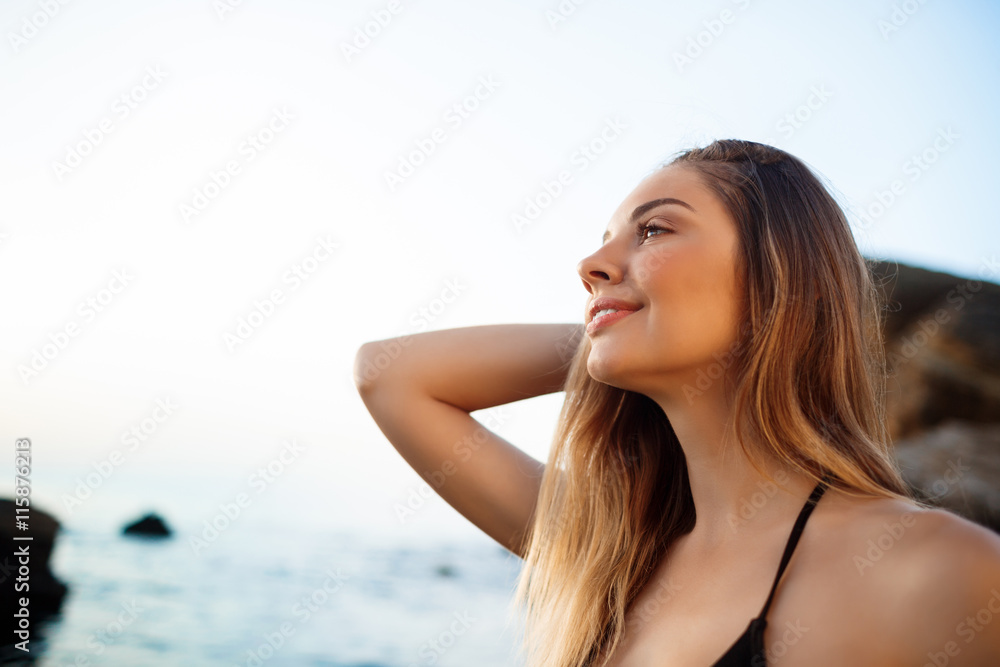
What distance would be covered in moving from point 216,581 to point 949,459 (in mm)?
12659

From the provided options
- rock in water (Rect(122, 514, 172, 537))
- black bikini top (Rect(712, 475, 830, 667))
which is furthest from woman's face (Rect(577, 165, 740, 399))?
rock in water (Rect(122, 514, 172, 537))

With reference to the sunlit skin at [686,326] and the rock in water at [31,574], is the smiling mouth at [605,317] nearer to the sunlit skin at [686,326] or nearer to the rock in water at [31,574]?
the sunlit skin at [686,326]

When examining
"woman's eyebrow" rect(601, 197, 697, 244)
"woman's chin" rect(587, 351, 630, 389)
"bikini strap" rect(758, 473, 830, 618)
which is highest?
"woman's eyebrow" rect(601, 197, 697, 244)

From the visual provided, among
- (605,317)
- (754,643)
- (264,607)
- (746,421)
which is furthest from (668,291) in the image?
(264,607)

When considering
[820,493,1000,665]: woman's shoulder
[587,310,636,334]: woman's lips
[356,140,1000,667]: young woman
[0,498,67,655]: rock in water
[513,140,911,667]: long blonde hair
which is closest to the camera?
[820,493,1000,665]: woman's shoulder

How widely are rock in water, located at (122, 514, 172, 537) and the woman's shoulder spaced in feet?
56.7

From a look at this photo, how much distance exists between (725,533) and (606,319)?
2.10 ft

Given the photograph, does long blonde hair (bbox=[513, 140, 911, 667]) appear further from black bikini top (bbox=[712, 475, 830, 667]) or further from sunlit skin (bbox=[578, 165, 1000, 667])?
black bikini top (bbox=[712, 475, 830, 667])

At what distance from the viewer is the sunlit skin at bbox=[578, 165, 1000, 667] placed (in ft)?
3.84

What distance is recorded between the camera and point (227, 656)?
894 cm

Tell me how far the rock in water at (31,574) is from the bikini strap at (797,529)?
9326mm

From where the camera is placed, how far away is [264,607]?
11898mm

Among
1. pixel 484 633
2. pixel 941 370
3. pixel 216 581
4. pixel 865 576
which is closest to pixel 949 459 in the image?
pixel 941 370

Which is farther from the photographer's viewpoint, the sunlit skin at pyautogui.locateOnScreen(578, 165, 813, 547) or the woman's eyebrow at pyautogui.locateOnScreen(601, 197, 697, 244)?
the woman's eyebrow at pyautogui.locateOnScreen(601, 197, 697, 244)
